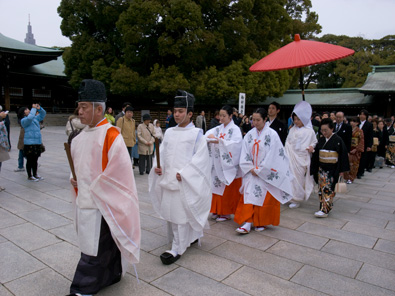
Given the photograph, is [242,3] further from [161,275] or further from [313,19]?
[161,275]

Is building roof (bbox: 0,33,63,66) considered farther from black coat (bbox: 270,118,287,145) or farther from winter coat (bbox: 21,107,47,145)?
black coat (bbox: 270,118,287,145)

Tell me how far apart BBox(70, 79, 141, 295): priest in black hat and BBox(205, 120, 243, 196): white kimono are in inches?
82.0

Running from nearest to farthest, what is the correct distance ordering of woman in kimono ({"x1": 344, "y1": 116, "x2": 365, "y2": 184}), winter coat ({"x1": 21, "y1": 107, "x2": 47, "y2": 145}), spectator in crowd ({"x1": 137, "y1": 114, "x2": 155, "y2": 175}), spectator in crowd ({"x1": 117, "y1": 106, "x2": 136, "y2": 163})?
1. winter coat ({"x1": 21, "y1": 107, "x2": 47, "y2": 145})
2. spectator in crowd ({"x1": 117, "y1": 106, "x2": 136, "y2": 163})
3. spectator in crowd ({"x1": 137, "y1": 114, "x2": 155, "y2": 175})
4. woman in kimono ({"x1": 344, "y1": 116, "x2": 365, "y2": 184})

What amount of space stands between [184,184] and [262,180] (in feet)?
4.54

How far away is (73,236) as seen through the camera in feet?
12.6

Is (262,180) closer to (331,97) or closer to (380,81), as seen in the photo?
(380,81)

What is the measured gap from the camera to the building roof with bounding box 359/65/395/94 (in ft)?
55.5

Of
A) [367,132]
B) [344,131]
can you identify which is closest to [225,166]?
[344,131]

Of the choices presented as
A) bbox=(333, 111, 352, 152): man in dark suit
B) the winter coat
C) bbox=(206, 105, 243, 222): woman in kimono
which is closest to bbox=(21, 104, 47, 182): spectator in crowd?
the winter coat

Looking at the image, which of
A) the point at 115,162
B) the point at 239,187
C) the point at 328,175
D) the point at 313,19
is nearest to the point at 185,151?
the point at 115,162

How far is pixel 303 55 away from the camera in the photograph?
4.73 m

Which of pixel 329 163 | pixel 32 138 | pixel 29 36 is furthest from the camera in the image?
pixel 29 36

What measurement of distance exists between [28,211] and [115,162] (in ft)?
10.3

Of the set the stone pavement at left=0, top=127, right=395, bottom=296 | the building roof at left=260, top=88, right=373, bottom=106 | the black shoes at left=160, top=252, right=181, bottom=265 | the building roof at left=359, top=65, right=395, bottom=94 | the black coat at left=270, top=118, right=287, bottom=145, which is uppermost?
the building roof at left=359, top=65, right=395, bottom=94
